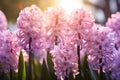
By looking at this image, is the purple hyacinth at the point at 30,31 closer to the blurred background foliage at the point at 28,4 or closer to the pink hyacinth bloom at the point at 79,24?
the pink hyacinth bloom at the point at 79,24

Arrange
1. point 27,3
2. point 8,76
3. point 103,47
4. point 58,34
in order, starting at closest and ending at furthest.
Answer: point 103,47 → point 58,34 → point 8,76 → point 27,3

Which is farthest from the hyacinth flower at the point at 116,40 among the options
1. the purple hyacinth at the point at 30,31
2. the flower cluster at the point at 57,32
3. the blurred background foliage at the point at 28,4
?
the blurred background foliage at the point at 28,4

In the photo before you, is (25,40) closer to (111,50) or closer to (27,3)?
(111,50)

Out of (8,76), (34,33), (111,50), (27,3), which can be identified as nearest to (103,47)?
(111,50)

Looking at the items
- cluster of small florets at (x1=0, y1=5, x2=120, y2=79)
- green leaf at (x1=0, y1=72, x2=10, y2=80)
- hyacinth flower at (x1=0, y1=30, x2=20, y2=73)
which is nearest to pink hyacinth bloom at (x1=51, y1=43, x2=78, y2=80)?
cluster of small florets at (x1=0, y1=5, x2=120, y2=79)

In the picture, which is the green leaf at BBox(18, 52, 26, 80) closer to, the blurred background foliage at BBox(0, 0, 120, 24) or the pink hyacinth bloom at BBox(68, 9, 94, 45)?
the pink hyacinth bloom at BBox(68, 9, 94, 45)

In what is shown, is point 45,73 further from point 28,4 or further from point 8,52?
point 28,4
